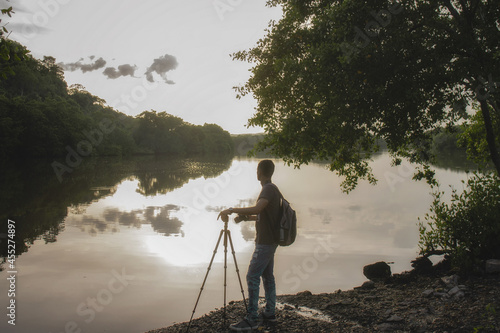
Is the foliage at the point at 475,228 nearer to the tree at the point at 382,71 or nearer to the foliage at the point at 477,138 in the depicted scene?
the tree at the point at 382,71

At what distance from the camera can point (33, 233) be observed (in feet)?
49.8

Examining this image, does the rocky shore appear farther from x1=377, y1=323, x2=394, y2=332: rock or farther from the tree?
the tree

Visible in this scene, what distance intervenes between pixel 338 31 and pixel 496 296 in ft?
23.1

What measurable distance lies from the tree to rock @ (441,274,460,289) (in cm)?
398

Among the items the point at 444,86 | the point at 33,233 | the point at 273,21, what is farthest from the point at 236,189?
the point at 444,86

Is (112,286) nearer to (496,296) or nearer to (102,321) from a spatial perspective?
(102,321)

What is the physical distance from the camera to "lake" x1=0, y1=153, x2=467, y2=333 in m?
8.52

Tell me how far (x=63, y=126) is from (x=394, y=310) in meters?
83.1

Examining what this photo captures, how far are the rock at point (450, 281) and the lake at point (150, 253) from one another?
9.36 ft

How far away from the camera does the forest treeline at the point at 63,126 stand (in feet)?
222

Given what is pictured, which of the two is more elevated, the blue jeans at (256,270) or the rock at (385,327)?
the blue jeans at (256,270)

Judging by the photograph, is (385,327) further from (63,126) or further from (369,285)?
(63,126)

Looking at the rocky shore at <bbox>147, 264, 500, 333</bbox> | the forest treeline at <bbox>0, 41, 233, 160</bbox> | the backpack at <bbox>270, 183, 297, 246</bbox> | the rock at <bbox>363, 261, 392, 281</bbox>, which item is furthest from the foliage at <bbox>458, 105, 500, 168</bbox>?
the forest treeline at <bbox>0, 41, 233, 160</bbox>

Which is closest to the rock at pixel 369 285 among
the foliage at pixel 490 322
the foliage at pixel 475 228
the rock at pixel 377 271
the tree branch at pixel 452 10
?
the rock at pixel 377 271
